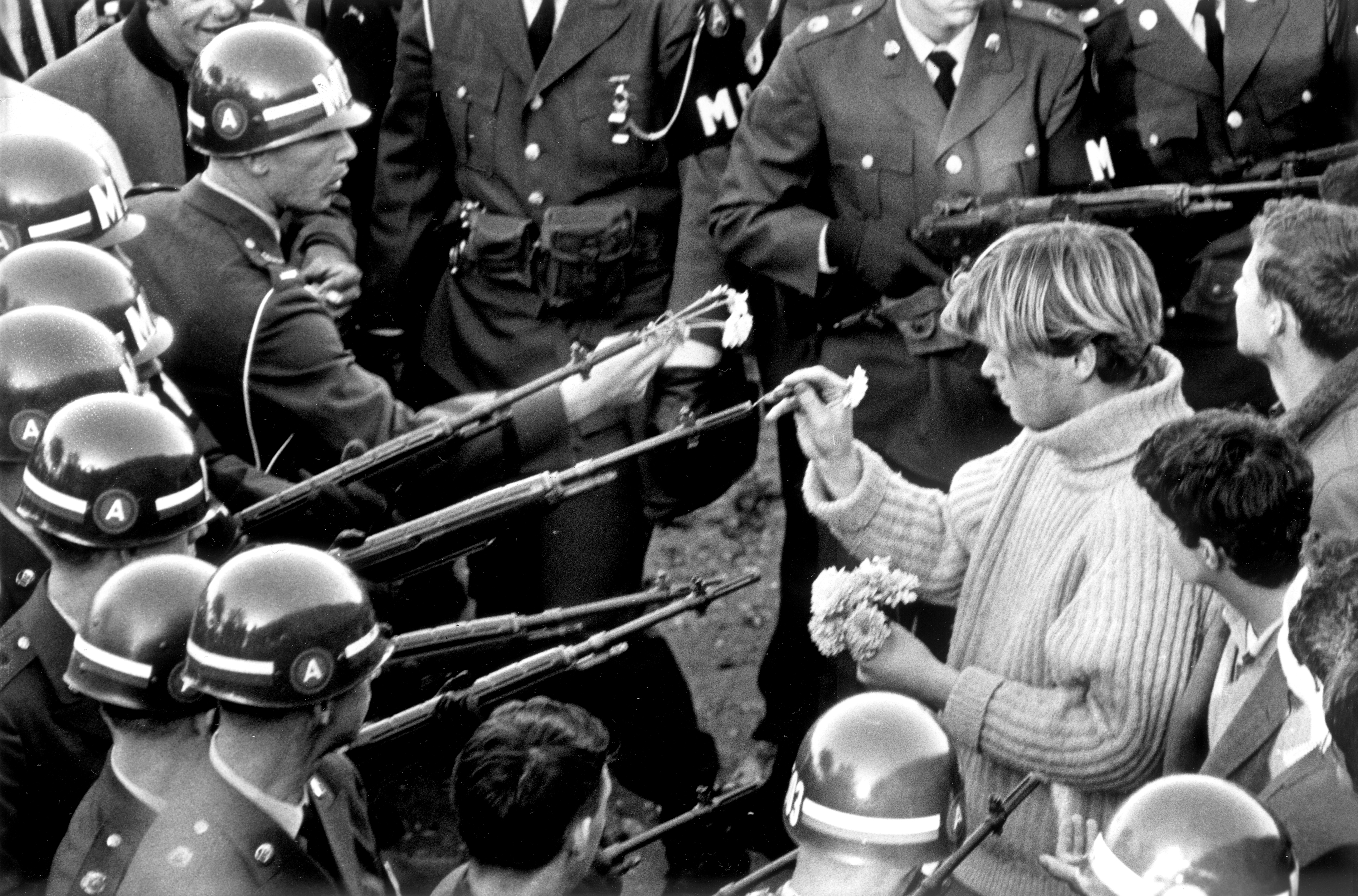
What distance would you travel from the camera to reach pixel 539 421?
18.3 feet

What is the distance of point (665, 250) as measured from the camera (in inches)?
257

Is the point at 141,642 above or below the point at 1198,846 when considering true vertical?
below

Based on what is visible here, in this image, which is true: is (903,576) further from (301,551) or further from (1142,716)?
(301,551)

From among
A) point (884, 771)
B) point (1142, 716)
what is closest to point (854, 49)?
point (1142, 716)

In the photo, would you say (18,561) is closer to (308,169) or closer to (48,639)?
(48,639)

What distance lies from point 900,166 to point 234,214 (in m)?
1.86

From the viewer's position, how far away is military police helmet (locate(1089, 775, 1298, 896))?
9.74ft

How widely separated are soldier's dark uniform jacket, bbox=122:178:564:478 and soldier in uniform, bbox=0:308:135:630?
0.65 m

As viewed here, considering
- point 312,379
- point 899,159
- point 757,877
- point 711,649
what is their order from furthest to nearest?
point 711,649 → point 899,159 → point 312,379 → point 757,877

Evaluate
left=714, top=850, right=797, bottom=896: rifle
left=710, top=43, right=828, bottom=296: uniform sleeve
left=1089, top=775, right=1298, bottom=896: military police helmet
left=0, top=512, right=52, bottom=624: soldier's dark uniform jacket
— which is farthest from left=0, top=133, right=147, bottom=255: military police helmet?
left=1089, top=775, right=1298, bottom=896: military police helmet

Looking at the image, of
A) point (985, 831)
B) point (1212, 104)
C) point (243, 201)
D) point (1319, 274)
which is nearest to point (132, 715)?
point (985, 831)

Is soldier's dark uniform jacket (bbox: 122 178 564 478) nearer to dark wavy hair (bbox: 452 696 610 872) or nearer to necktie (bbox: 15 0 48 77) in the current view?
dark wavy hair (bbox: 452 696 610 872)

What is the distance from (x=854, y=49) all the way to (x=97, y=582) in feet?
9.03

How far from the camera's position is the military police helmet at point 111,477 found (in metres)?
4.36
